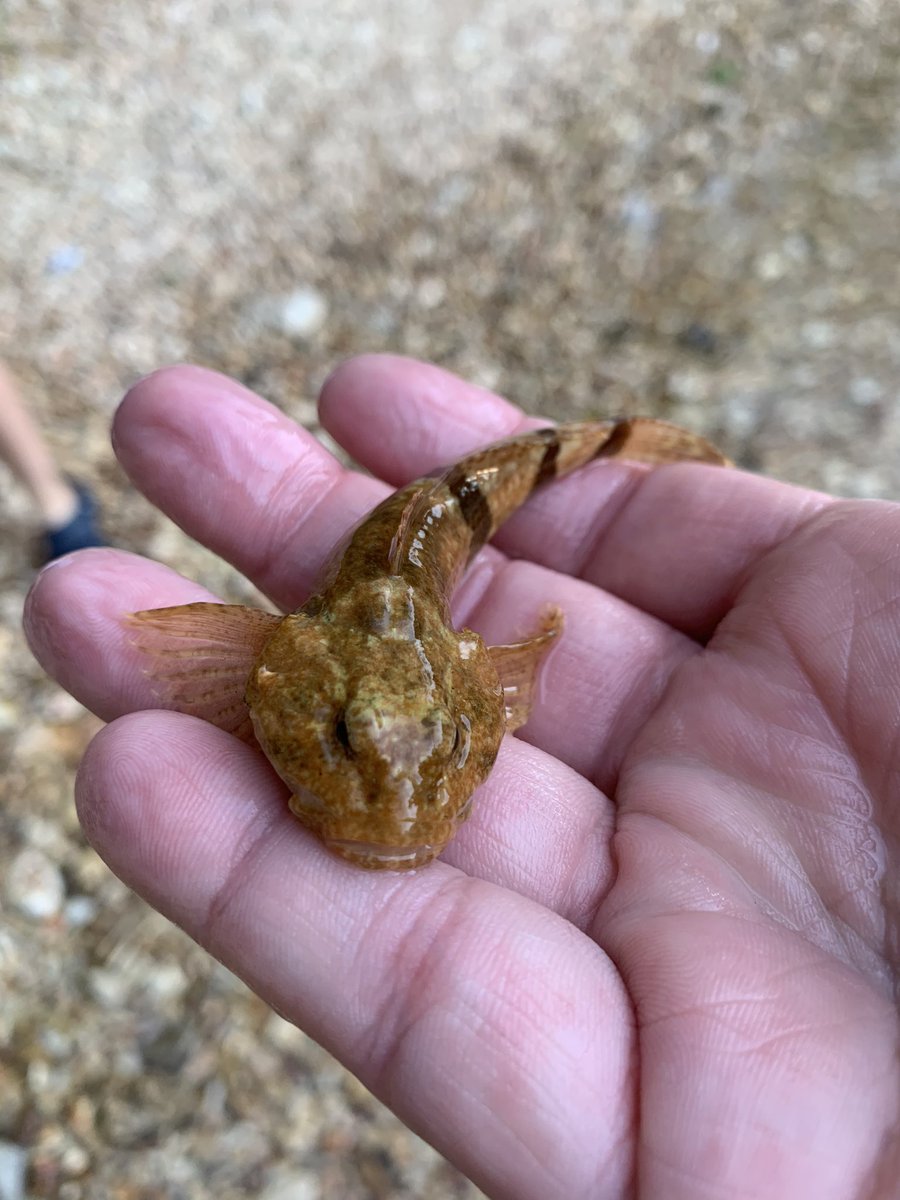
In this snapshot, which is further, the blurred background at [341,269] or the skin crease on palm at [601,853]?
the blurred background at [341,269]

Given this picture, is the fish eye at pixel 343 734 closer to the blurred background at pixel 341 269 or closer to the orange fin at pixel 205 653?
the orange fin at pixel 205 653

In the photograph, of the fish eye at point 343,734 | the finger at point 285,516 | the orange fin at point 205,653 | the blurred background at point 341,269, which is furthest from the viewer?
the blurred background at point 341,269

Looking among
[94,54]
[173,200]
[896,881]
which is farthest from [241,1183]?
[94,54]

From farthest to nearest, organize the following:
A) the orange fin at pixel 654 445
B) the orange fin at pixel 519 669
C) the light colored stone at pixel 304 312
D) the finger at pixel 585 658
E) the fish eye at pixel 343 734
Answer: the light colored stone at pixel 304 312
the orange fin at pixel 654 445
the finger at pixel 585 658
the orange fin at pixel 519 669
the fish eye at pixel 343 734

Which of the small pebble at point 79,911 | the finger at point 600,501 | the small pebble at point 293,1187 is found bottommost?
the small pebble at point 293,1187

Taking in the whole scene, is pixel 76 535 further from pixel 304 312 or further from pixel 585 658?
pixel 585 658

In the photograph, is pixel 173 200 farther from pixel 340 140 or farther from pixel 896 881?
pixel 896 881

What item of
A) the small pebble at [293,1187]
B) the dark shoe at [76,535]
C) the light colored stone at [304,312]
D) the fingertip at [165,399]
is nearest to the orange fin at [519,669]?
the fingertip at [165,399]
